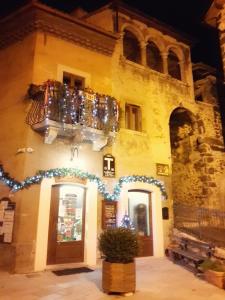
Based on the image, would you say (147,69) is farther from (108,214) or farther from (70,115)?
(108,214)

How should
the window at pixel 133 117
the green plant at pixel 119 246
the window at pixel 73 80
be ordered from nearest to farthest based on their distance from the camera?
the green plant at pixel 119 246
the window at pixel 73 80
the window at pixel 133 117

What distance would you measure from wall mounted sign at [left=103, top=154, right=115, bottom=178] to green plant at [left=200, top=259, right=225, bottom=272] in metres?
4.22

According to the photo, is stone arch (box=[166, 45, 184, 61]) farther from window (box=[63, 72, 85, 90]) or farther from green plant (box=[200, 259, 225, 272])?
green plant (box=[200, 259, 225, 272])

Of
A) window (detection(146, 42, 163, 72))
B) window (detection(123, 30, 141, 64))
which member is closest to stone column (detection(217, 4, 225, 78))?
window (detection(123, 30, 141, 64))

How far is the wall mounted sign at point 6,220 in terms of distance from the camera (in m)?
8.12

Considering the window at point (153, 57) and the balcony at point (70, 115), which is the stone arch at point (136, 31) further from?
the balcony at point (70, 115)

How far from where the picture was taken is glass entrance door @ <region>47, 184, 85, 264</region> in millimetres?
8586

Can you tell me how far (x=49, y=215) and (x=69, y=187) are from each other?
114cm

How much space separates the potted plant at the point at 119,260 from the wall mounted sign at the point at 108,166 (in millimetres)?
4106

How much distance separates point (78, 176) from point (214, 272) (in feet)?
15.9

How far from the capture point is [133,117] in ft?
37.6

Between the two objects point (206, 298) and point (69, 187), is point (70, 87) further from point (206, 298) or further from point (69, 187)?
point (206, 298)

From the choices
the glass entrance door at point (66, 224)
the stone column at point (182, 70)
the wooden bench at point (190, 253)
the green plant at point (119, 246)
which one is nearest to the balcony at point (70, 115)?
the glass entrance door at point (66, 224)

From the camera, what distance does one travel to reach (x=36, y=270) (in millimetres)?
7895
